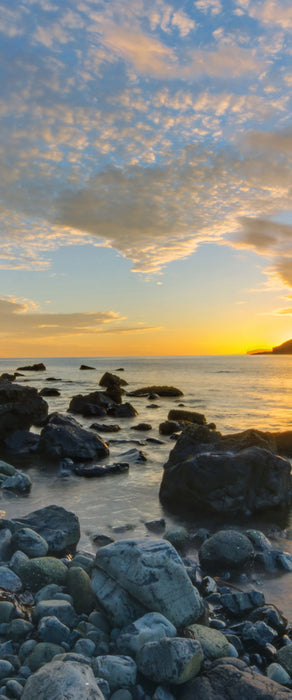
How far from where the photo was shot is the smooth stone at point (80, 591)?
5242 mm

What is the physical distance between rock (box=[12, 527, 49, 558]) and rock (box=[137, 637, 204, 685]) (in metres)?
3.07

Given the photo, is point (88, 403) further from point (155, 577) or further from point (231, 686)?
point (231, 686)

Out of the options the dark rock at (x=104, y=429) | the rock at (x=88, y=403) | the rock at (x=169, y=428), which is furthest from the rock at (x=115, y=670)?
the rock at (x=88, y=403)

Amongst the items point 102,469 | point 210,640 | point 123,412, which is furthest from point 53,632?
point 123,412

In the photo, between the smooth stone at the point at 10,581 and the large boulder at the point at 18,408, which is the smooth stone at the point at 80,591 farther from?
the large boulder at the point at 18,408

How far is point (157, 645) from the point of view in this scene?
4082mm

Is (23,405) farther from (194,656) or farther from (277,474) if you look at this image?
(194,656)

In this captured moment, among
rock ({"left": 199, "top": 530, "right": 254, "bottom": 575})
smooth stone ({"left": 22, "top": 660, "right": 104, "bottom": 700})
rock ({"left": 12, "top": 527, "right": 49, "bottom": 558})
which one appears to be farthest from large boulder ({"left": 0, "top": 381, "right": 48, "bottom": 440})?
smooth stone ({"left": 22, "top": 660, "right": 104, "bottom": 700})

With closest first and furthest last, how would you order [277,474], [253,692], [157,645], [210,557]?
1. [253,692]
2. [157,645]
3. [210,557]
4. [277,474]

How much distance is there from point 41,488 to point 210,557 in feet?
19.8

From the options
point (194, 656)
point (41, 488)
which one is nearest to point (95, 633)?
point (194, 656)

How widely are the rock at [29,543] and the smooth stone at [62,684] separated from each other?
3.34m

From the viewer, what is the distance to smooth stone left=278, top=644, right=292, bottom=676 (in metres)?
4.49

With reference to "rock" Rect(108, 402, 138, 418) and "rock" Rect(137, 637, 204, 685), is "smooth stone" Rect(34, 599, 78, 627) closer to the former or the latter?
"rock" Rect(137, 637, 204, 685)
